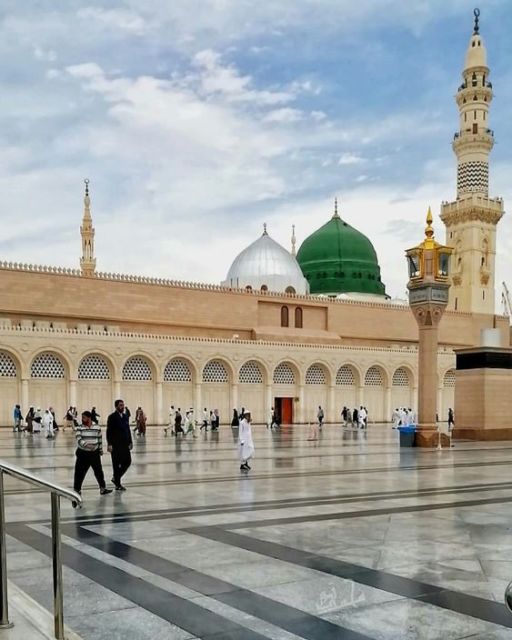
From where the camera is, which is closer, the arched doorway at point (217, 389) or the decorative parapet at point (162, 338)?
the decorative parapet at point (162, 338)

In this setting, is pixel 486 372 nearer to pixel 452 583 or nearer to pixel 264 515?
pixel 264 515

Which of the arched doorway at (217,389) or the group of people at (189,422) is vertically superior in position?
the arched doorway at (217,389)

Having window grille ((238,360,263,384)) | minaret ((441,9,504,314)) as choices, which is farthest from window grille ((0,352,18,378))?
minaret ((441,9,504,314))

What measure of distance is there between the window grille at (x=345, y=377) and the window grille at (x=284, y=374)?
2.71 metres

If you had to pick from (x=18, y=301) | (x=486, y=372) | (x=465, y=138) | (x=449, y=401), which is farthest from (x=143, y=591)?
(x=465, y=138)

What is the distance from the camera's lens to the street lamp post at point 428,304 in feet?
54.9

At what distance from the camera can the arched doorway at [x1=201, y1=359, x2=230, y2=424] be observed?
3200 cm

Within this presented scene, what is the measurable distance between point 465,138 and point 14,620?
137 feet

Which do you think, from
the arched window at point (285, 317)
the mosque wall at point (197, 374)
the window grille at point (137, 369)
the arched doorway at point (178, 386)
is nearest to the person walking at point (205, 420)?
the arched doorway at point (178, 386)

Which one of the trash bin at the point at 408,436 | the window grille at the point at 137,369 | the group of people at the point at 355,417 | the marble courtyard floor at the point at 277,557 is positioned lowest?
the group of people at the point at 355,417

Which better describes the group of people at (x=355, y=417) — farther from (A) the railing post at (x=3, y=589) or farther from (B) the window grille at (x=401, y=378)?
(A) the railing post at (x=3, y=589)

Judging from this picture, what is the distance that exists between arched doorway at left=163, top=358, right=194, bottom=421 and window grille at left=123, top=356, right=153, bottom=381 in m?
0.84

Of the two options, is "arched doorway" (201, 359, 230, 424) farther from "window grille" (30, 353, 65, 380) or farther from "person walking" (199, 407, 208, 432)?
"window grille" (30, 353, 65, 380)

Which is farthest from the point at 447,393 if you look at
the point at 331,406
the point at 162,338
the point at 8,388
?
the point at 8,388
